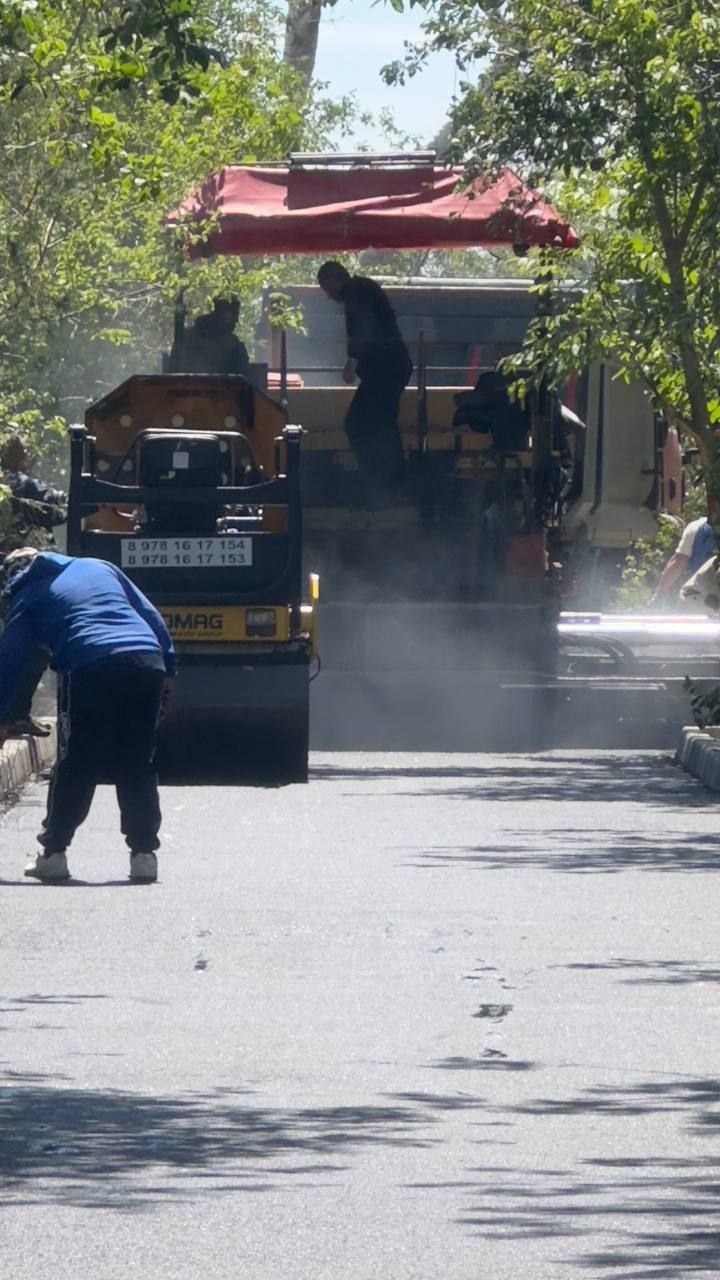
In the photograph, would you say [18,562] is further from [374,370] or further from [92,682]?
[374,370]

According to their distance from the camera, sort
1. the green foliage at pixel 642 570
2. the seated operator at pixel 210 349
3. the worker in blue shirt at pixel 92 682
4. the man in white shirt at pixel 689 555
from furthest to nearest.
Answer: the green foliage at pixel 642 570 < the man in white shirt at pixel 689 555 < the seated operator at pixel 210 349 < the worker in blue shirt at pixel 92 682

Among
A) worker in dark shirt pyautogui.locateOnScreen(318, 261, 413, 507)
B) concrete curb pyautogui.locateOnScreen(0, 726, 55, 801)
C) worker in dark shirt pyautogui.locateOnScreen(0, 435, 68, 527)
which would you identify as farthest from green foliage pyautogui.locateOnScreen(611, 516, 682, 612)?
concrete curb pyautogui.locateOnScreen(0, 726, 55, 801)

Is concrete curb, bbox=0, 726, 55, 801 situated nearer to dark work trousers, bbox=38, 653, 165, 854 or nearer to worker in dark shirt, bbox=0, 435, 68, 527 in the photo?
worker in dark shirt, bbox=0, 435, 68, 527

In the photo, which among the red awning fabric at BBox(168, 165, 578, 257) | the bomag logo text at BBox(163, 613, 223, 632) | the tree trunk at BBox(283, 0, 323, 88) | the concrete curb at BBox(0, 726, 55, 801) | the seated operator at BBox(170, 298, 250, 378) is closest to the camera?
the concrete curb at BBox(0, 726, 55, 801)

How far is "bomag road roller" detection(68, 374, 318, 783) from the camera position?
50.9ft

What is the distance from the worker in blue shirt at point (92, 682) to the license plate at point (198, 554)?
11.7 feet

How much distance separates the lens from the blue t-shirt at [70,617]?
11773mm

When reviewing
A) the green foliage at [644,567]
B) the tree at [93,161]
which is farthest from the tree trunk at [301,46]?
the green foliage at [644,567]

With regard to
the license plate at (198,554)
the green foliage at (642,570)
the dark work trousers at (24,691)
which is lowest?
the green foliage at (642,570)

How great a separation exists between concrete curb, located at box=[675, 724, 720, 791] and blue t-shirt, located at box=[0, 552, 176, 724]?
5474mm

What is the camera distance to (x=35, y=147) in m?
21.5

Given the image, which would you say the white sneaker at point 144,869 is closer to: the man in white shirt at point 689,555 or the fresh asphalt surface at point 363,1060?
the fresh asphalt surface at point 363,1060

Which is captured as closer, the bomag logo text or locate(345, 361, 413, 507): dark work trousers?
the bomag logo text

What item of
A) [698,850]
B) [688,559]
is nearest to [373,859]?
[698,850]
